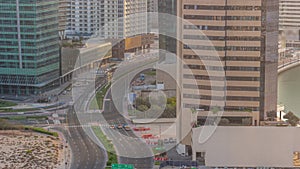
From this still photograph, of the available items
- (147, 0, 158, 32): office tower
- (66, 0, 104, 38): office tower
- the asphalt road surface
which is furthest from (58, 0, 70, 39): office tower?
the asphalt road surface

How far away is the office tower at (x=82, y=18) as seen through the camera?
549 inches

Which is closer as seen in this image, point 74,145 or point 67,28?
point 74,145

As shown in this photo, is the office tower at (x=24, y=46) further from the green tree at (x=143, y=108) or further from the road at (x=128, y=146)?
the green tree at (x=143, y=108)

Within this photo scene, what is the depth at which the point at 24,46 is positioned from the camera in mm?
10172

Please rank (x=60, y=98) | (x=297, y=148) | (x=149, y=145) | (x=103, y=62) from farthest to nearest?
1. (x=103, y=62)
2. (x=60, y=98)
3. (x=149, y=145)
4. (x=297, y=148)

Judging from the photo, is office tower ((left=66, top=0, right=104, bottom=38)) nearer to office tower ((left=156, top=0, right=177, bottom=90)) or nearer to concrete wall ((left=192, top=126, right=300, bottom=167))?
office tower ((left=156, top=0, right=177, bottom=90))

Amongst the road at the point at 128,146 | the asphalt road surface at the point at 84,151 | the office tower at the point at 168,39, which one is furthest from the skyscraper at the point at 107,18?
the asphalt road surface at the point at 84,151

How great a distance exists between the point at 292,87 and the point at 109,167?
5930mm

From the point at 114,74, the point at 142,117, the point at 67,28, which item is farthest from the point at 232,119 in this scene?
the point at 67,28

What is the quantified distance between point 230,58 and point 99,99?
2.72 metres

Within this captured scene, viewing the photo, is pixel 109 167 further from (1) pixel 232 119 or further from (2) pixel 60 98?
(2) pixel 60 98

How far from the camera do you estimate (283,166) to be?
6.45 meters

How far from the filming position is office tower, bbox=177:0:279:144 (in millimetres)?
7438

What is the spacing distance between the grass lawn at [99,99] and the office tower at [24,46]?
0.89 meters
